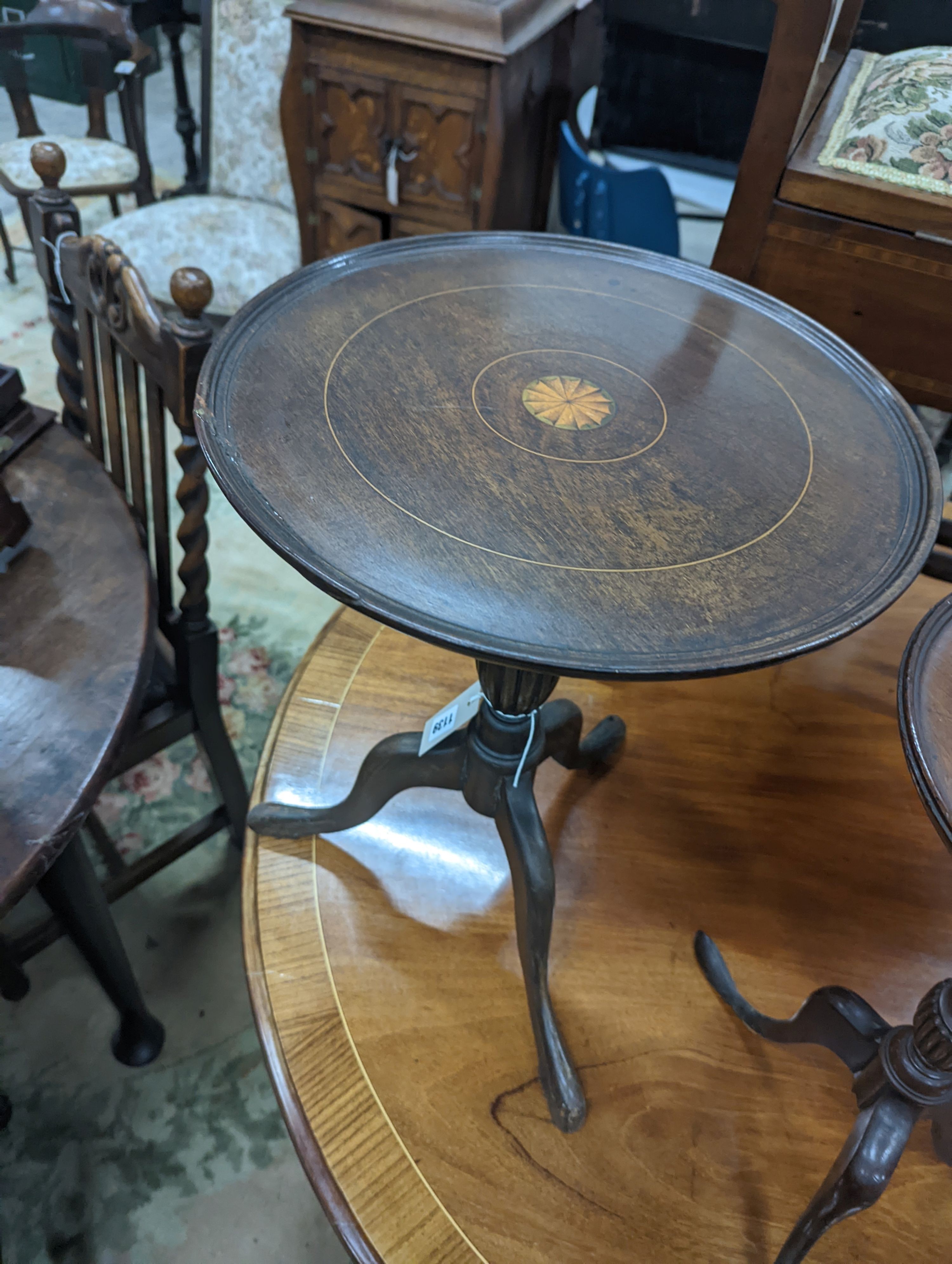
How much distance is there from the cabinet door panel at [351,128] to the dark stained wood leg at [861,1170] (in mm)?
1934

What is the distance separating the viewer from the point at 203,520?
0.97 metres

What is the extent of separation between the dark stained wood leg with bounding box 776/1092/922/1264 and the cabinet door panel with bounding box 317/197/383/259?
Result: 6.29 ft

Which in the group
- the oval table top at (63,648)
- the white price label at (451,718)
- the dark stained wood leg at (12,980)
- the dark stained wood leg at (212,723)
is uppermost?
the oval table top at (63,648)

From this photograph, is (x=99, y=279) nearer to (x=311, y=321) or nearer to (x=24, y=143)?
(x=311, y=321)

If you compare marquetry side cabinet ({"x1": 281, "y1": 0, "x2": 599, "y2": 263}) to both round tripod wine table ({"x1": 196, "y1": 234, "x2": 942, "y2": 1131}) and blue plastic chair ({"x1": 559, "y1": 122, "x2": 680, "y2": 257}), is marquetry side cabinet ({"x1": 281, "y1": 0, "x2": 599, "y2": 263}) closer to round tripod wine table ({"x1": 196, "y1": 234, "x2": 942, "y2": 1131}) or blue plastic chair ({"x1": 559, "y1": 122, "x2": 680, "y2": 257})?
blue plastic chair ({"x1": 559, "y1": 122, "x2": 680, "y2": 257})

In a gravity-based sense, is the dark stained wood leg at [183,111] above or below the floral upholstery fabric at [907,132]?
below

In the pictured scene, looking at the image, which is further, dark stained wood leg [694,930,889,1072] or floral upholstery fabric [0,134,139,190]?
floral upholstery fabric [0,134,139,190]

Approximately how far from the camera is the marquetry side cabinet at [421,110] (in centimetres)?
167

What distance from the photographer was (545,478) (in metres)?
0.72

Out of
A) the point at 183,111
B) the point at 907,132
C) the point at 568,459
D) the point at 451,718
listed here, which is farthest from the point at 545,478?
the point at 183,111

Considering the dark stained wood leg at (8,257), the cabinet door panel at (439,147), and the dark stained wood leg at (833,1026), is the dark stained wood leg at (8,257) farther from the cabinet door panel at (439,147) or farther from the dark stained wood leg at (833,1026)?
the dark stained wood leg at (833,1026)

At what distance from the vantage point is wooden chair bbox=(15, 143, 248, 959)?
33.4 inches

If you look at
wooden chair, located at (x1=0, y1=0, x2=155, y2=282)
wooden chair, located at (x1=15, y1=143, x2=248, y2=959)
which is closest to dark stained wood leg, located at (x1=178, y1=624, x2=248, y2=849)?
wooden chair, located at (x1=15, y1=143, x2=248, y2=959)

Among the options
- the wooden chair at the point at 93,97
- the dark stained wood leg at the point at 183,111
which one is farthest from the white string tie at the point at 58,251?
the dark stained wood leg at the point at 183,111
